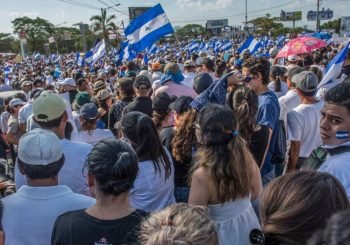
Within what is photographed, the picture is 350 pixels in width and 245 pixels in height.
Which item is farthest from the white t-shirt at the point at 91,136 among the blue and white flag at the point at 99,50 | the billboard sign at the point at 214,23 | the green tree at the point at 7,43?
the billboard sign at the point at 214,23

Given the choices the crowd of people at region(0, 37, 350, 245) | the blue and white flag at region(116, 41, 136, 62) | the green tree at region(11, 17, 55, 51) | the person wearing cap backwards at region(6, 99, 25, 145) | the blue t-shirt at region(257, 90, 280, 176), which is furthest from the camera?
the green tree at region(11, 17, 55, 51)

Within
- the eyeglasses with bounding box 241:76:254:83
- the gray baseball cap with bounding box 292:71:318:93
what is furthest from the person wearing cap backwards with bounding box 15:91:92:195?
the gray baseball cap with bounding box 292:71:318:93

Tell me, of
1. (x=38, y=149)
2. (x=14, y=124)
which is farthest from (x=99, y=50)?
(x=38, y=149)

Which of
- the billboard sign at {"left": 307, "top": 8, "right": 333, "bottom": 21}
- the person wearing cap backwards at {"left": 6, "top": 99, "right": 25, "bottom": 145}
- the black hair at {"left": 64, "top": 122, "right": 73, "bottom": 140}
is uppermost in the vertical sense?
the billboard sign at {"left": 307, "top": 8, "right": 333, "bottom": 21}

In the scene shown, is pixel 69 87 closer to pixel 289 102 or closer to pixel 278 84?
pixel 278 84

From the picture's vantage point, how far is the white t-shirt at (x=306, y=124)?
Result: 12.8ft

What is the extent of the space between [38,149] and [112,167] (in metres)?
0.56

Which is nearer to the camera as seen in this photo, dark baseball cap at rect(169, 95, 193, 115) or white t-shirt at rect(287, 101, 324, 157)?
dark baseball cap at rect(169, 95, 193, 115)

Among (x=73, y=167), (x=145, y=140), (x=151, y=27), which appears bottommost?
(x=73, y=167)

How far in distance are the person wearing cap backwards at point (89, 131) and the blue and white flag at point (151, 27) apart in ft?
16.5

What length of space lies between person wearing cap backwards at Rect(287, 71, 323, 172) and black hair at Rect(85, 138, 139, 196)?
7.90 ft

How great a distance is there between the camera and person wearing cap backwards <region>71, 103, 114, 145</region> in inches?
153

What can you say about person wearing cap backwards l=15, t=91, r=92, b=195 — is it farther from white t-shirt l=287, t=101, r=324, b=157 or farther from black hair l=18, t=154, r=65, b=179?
white t-shirt l=287, t=101, r=324, b=157

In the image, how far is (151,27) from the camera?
8805 millimetres
